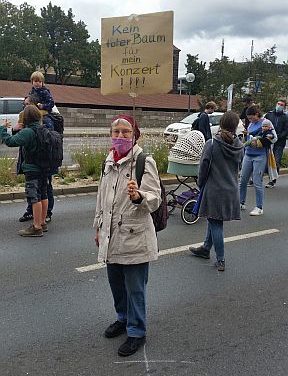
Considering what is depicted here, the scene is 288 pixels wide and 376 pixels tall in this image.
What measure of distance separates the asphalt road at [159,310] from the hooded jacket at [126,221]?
78 centimetres

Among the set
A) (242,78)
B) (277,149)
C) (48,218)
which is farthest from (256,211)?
(242,78)

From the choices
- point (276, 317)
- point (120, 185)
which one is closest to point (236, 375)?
point (276, 317)

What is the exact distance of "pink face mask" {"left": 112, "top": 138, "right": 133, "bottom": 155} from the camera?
345 cm

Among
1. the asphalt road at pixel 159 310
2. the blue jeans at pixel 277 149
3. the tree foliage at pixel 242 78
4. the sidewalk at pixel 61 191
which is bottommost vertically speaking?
the asphalt road at pixel 159 310

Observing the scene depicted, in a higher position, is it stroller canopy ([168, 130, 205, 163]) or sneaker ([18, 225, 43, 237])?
stroller canopy ([168, 130, 205, 163])

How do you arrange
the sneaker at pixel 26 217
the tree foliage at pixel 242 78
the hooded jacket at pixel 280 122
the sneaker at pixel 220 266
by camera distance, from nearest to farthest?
the sneaker at pixel 220 266 < the sneaker at pixel 26 217 < the hooded jacket at pixel 280 122 < the tree foliage at pixel 242 78

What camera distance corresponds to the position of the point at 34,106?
6.46 metres

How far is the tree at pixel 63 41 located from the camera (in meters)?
67.6

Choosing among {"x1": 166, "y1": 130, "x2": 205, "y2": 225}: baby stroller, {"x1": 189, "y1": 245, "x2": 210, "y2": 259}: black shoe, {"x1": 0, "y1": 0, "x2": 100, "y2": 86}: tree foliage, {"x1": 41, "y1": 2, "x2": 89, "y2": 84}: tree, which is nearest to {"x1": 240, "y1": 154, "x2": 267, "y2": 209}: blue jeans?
{"x1": 166, "y1": 130, "x2": 205, "y2": 225}: baby stroller

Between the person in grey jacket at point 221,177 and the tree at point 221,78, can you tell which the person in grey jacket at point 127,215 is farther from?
the tree at point 221,78

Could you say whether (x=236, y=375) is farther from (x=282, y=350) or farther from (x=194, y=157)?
(x=194, y=157)

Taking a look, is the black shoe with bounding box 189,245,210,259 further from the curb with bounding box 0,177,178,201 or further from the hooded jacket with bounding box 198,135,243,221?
the curb with bounding box 0,177,178,201

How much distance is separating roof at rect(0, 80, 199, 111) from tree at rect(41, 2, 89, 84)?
27.2 meters

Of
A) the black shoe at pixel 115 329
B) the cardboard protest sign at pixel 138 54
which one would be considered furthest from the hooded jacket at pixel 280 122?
the black shoe at pixel 115 329
